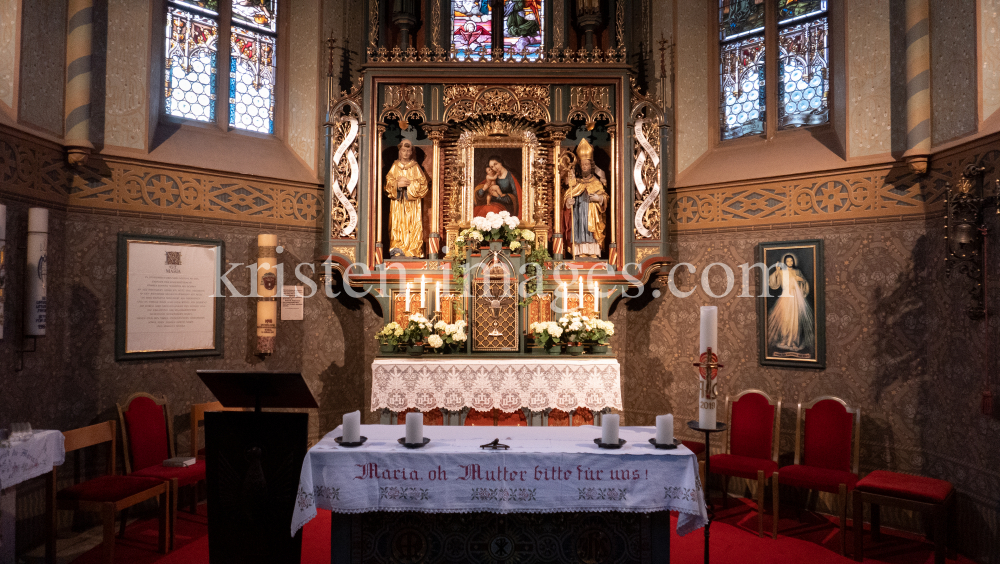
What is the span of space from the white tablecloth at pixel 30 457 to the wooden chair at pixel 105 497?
0.66ft

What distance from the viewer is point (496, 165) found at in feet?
26.7

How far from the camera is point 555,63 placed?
8000 mm

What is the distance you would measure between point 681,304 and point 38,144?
22.5 ft

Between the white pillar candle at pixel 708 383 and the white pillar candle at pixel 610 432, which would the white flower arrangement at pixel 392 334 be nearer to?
the white pillar candle at pixel 610 432

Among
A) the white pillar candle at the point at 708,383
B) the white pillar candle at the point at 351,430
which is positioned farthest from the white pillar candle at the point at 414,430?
the white pillar candle at the point at 708,383

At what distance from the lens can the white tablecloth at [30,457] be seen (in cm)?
427

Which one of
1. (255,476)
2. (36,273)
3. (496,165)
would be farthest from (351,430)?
(496,165)

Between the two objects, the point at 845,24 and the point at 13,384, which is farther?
the point at 845,24

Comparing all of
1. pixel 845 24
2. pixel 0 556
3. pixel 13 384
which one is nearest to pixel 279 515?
pixel 0 556

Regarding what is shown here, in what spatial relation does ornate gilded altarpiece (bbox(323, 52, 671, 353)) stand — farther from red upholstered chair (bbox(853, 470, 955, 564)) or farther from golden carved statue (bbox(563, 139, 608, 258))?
red upholstered chair (bbox(853, 470, 955, 564))

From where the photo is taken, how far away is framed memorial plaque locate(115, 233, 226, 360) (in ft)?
21.7

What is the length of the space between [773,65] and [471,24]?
3825 mm

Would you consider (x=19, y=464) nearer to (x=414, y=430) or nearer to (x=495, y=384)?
(x=414, y=430)

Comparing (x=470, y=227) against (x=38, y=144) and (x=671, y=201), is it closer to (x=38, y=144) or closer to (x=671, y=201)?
(x=671, y=201)
